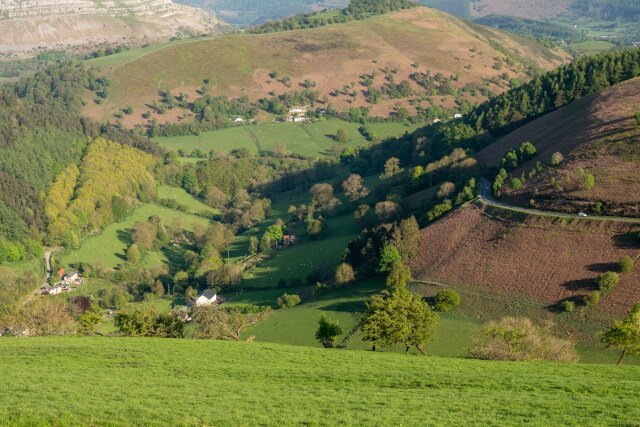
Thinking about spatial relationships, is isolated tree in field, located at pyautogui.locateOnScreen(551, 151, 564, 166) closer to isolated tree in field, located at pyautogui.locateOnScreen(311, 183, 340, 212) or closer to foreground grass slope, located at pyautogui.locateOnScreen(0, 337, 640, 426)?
isolated tree in field, located at pyautogui.locateOnScreen(311, 183, 340, 212)

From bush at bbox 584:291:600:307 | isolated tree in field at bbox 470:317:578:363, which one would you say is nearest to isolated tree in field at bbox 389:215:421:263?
bush at bbox 584:291:600:307

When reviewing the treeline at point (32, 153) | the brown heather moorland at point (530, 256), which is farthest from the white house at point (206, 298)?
the treeline at point (32, 153)

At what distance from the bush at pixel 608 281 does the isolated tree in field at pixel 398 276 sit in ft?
88.8

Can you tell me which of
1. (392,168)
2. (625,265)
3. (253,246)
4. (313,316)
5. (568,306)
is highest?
(625,265)

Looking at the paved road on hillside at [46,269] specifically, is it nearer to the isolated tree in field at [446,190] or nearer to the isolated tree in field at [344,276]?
the isolated tree in field at [344,276]

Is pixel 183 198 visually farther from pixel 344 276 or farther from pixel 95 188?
pixel 344 276

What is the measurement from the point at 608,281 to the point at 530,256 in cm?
1167

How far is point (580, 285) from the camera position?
7131 centimetres

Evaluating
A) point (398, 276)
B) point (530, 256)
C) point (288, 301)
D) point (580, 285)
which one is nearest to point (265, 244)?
point (288, 301)

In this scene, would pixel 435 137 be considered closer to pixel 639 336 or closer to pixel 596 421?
pixel 639 336

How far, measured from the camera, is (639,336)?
49.6 meters

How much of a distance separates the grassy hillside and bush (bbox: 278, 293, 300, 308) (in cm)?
4227

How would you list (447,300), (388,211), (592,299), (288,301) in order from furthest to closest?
(388,211) < (288,301) < (447,300) < (592,299)

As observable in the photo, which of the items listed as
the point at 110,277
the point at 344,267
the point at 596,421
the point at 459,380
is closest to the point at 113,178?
the point at 110,277
